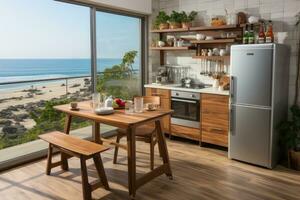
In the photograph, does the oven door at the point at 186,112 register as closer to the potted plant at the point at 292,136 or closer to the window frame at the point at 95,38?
the window frame at the point at 95,38

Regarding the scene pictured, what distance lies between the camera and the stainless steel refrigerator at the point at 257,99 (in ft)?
11.2

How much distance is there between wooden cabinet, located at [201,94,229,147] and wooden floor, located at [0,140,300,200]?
388 millimetres

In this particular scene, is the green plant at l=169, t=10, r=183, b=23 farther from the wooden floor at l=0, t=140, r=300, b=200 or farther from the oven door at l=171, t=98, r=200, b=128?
the wooden floor at l=0, t=140, r=300, b=200

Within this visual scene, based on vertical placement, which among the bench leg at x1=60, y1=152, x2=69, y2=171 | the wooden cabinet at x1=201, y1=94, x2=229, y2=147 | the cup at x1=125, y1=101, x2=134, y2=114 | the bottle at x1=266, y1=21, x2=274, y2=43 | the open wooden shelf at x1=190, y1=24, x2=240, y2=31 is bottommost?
the bench leg at x1=60, y1=152, x2=69, y2=171

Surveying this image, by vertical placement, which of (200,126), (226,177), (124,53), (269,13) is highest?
(269,13)

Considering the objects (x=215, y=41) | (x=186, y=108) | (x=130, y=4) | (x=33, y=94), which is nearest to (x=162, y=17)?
(x=130, y=4)

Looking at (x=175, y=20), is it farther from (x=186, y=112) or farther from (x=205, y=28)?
(x=186, y=112)

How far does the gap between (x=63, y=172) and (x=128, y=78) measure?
2400 millimetres

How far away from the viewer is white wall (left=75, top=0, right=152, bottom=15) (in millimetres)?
4359

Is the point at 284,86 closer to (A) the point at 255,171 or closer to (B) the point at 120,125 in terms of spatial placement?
(A) the point at 255,171

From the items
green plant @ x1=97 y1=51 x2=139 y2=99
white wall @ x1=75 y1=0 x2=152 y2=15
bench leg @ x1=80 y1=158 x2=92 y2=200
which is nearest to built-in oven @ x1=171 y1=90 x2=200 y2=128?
green plant @ x1=97 y1=51 x2=139 y2=99

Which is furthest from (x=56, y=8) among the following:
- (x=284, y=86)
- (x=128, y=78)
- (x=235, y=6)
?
(x=284, y=86)

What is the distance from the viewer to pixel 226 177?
3.34 metres

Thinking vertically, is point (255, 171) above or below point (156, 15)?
below
